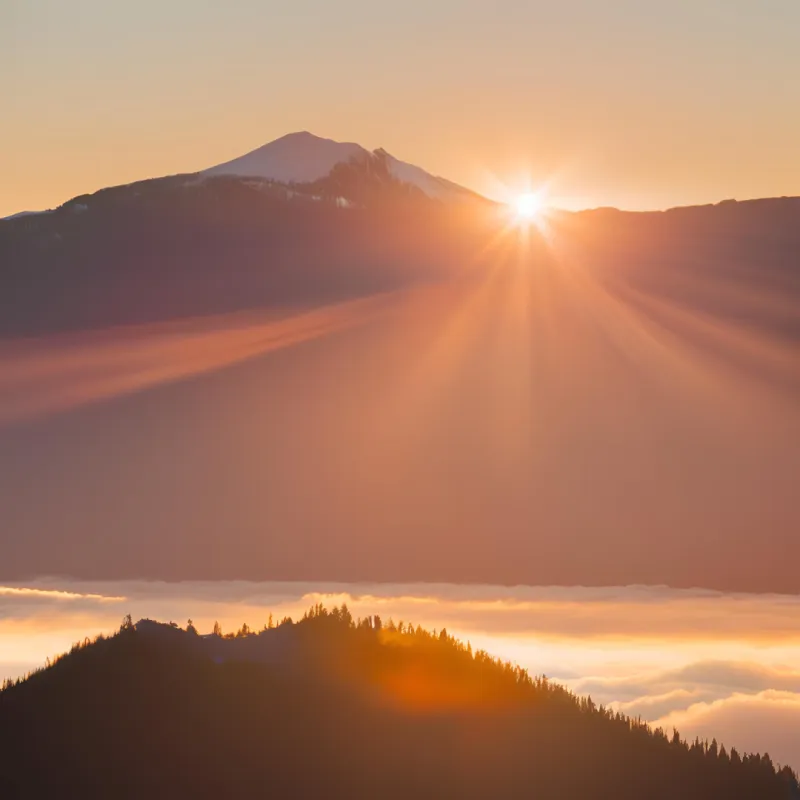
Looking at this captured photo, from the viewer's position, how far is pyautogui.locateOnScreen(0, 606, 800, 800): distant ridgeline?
236 feet

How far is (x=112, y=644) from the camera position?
73.1 metres

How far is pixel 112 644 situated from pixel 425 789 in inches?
606

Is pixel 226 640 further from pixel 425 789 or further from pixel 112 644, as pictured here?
pixel 425 789

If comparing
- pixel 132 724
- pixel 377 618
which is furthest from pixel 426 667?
pixel 132 724

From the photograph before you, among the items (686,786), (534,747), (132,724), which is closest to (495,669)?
(534,747)

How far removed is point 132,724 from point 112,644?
3.54 m

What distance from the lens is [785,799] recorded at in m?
79.4

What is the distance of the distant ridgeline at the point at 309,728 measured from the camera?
71.9 metres

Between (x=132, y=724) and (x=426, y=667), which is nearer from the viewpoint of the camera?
(x=132, y=724)

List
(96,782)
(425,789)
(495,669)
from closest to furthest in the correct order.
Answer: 1. (96,782)
2. (425,789)
3. (495,669)

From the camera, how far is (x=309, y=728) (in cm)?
7481

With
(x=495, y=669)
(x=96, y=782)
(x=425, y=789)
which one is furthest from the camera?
(x=495, y=669)

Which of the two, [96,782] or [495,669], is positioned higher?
[495,669]

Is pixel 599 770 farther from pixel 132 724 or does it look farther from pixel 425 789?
pixel 132 724
